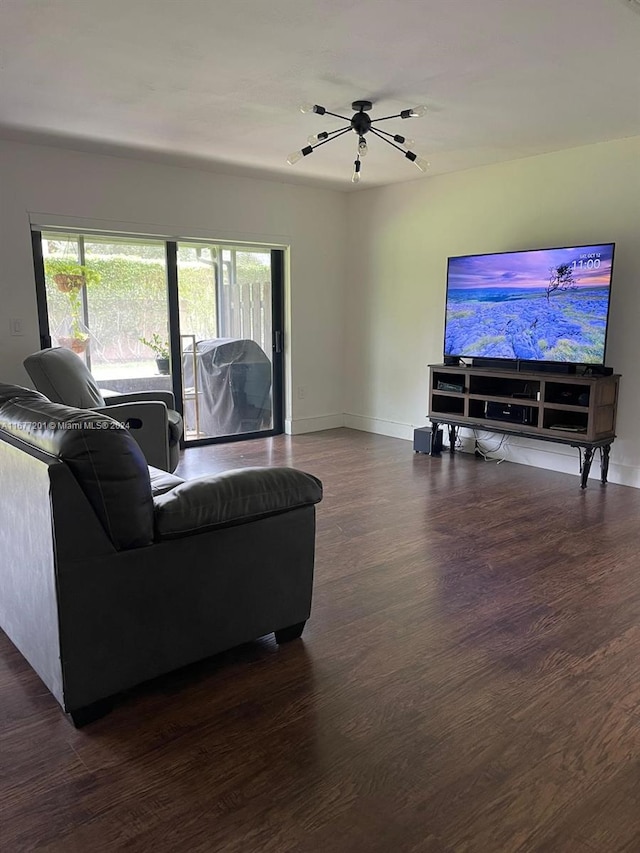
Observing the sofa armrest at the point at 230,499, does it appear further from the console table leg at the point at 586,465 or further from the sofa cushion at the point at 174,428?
the console table leg at the point at 586,465

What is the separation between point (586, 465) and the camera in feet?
14.0

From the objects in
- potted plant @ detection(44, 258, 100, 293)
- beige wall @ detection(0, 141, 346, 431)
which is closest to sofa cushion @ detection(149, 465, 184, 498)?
beige wall @ detection(0, 141, 346, 431)

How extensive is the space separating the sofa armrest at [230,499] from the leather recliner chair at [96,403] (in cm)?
182

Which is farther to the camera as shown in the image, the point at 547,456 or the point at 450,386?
the point at 450,386

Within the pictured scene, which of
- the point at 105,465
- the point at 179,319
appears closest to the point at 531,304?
the point at 179,319

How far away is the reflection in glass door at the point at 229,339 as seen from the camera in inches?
215

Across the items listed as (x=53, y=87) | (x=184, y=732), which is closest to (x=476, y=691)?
(x=184, y=732)

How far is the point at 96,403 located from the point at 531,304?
9.98 ft

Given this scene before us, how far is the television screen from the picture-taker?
4.13 meters

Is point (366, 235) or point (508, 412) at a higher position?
point (366, 235)

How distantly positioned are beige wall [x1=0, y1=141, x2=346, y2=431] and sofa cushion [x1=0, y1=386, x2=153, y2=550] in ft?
9.95

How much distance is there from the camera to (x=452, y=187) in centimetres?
527

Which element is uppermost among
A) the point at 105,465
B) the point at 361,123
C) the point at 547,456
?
the point at 361,123

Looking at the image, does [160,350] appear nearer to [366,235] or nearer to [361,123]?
[366,235]
